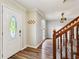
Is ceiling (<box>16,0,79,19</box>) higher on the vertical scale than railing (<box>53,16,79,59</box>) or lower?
higher

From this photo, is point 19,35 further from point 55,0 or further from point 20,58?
point 55,0

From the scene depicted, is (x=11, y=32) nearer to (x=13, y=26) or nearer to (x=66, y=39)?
(x=13, y=26)

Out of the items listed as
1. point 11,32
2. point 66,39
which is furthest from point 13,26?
point 66,39

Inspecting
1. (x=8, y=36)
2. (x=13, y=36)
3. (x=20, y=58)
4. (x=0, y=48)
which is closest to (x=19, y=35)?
(x=13, y=36)

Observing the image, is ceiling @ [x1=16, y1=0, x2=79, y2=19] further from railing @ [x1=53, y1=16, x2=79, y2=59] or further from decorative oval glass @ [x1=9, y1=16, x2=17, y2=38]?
railing @ [x1=53, y1=16, x2=79, y2=59]

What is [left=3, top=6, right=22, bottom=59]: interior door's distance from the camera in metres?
3.74

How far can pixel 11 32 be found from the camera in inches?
169

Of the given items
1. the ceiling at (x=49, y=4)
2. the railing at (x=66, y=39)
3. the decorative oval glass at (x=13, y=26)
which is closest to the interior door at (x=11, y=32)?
the decorative oval glass at (x=13, y=26)

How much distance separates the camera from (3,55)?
141 inches

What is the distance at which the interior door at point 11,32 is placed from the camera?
374cm

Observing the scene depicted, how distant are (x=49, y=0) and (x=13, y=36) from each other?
225cm

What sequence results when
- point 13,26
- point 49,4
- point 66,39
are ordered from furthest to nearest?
point 49,4 < point 13,26 < point 66,39

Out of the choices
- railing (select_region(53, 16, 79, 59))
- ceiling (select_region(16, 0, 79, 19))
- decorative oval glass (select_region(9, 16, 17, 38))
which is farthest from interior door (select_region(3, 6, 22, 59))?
Result: railing (select_region(53, 16, 79, 59))

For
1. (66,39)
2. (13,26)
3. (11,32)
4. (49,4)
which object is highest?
(49,4)
